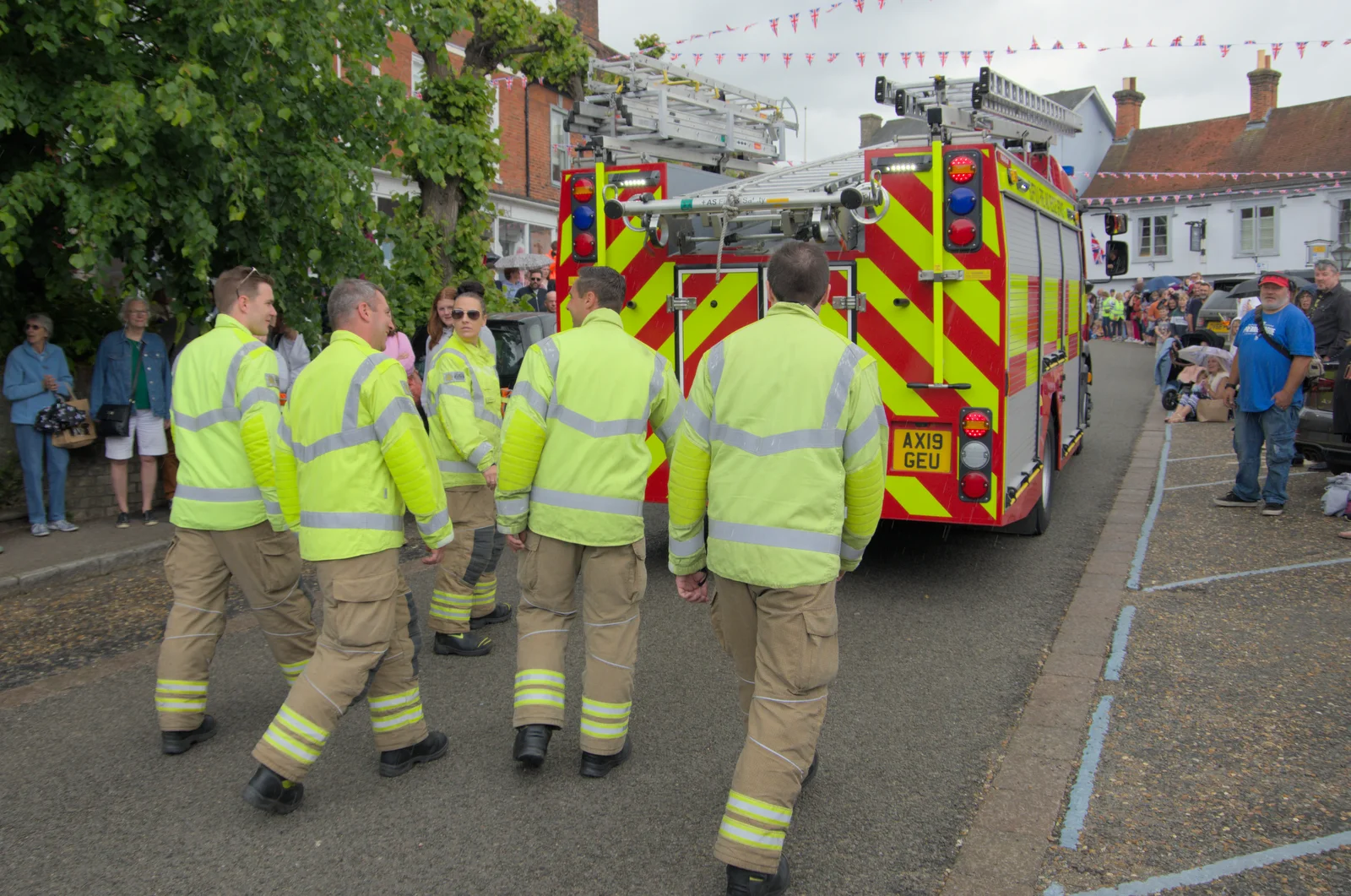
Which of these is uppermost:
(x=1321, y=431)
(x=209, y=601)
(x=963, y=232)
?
(x=963, y=232)

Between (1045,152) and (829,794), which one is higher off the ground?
(1045,152)

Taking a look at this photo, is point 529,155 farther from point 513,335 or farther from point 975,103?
point 975,103

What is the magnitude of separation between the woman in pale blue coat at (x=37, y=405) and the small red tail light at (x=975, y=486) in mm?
6724

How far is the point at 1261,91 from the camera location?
1781 inches

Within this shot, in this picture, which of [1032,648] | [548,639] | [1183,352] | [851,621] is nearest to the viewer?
[548,639]

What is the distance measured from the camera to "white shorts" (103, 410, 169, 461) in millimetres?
8648

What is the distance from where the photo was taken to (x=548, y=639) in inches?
Answer: 165

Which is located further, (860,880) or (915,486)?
(915,486)

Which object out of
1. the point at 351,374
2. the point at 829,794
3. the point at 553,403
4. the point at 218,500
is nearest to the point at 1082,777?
the point at 829,794

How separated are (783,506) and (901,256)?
3088 mm

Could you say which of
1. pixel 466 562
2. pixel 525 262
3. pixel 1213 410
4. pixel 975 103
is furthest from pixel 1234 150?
pixel 466 562

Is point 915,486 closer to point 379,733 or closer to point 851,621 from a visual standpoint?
point 851,621

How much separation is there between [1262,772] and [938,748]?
1.14 meters

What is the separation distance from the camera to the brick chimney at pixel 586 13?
26281mm
